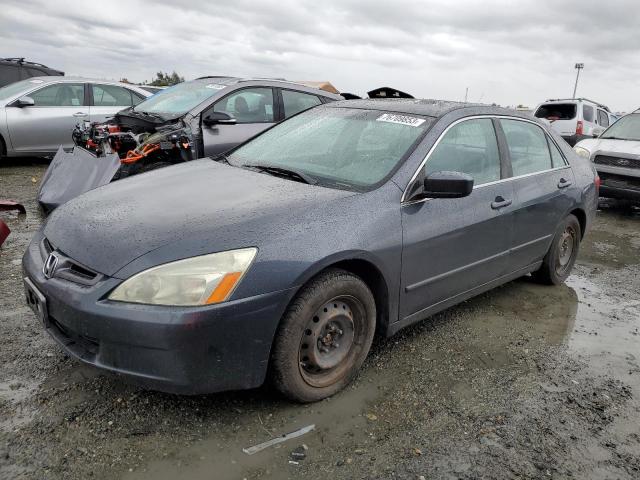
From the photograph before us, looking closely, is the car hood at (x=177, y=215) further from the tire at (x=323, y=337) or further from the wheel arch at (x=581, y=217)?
the wheel arch at (x=581, y=217)

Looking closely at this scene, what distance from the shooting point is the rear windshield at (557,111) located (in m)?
14.9

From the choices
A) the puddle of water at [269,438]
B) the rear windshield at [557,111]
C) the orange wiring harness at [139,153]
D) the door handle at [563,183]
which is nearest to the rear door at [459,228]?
the puddle of water at [269,438]

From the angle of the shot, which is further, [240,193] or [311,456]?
[240,193]

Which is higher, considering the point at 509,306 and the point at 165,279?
the point at 165,279

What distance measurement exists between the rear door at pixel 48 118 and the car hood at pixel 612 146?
8.40 meters

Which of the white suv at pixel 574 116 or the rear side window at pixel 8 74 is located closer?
the rear side window at pixel 8 74

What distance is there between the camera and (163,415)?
262 centimetres

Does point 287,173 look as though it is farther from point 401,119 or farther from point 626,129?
point 626,129

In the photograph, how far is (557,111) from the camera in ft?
50.1

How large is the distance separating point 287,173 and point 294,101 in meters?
4.06

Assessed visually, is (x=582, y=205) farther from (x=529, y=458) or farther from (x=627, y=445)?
(x=529, y=458)

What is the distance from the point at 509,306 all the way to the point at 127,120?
201 inches

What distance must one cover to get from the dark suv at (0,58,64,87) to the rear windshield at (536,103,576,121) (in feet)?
41.3

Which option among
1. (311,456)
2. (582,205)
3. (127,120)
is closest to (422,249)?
(311,456)
